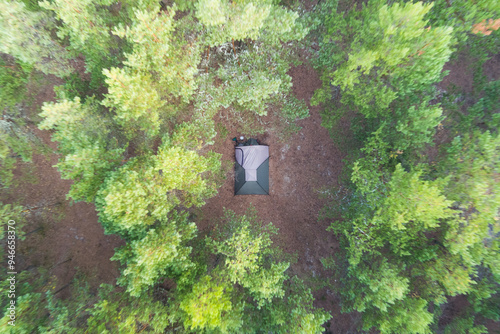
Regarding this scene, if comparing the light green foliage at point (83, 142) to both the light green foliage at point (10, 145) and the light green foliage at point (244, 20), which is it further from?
the light green foliage at point (244, 20)

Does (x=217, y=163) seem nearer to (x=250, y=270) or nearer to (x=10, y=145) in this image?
(x=250, y=270)

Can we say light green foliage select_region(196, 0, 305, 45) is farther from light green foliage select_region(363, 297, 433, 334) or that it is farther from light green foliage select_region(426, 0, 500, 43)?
light green foliage select_region(363, 297, 433, 334)

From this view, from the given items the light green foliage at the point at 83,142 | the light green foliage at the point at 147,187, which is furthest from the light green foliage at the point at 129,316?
the light green foliage at the point at 83,142

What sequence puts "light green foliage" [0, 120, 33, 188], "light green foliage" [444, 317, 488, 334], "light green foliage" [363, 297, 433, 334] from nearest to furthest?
"light green foliage" [363, 297, 433, 334] → "light green foliage" [0, 120, 33, 188] → "light green foliage" [444, 317, 488, 334]

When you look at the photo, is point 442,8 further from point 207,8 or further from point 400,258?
point 400,258

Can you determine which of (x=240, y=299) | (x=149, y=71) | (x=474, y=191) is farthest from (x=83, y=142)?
(x=474, y=191)

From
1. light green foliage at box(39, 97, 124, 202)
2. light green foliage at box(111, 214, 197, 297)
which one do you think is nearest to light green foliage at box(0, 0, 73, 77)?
light green foliage at box(39, 97, 124, 202)

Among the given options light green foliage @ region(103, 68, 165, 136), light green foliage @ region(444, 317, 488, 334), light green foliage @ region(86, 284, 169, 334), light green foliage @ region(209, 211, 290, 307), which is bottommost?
light green foliage @ region(444, 317, 488, 334)
